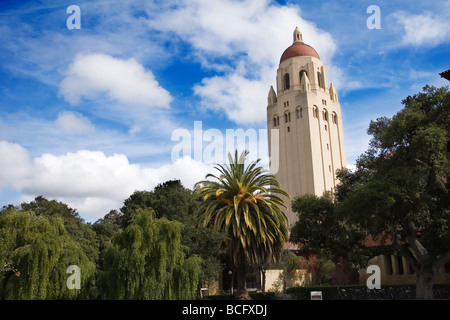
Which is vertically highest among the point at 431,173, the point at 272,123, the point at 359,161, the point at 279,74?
the point at 279,74

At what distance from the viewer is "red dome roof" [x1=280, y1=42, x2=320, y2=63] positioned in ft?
280

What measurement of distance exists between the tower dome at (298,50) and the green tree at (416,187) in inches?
2348

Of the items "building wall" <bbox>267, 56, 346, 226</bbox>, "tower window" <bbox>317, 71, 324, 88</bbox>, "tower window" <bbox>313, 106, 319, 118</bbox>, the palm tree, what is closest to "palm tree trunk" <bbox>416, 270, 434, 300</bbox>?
the palm tree

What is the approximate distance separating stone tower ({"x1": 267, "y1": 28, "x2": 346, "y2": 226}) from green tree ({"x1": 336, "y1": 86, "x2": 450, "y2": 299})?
48.5 meters

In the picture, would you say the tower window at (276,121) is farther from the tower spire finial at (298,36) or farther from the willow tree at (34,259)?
the willow tree at (34,259)

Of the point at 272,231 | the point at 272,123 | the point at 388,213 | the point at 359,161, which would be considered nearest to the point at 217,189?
the point at 272,231

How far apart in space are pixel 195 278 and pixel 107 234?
36.1m

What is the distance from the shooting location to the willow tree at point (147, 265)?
973 inches

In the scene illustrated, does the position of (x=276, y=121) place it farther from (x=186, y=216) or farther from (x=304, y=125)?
(x=186, y=216)

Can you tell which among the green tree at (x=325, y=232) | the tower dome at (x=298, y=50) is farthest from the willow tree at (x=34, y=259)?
the tower dome at (x=298, y=50)

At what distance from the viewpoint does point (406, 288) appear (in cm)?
3531

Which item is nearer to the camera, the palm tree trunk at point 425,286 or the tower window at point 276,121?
the palm tree trunk at point 425,286
